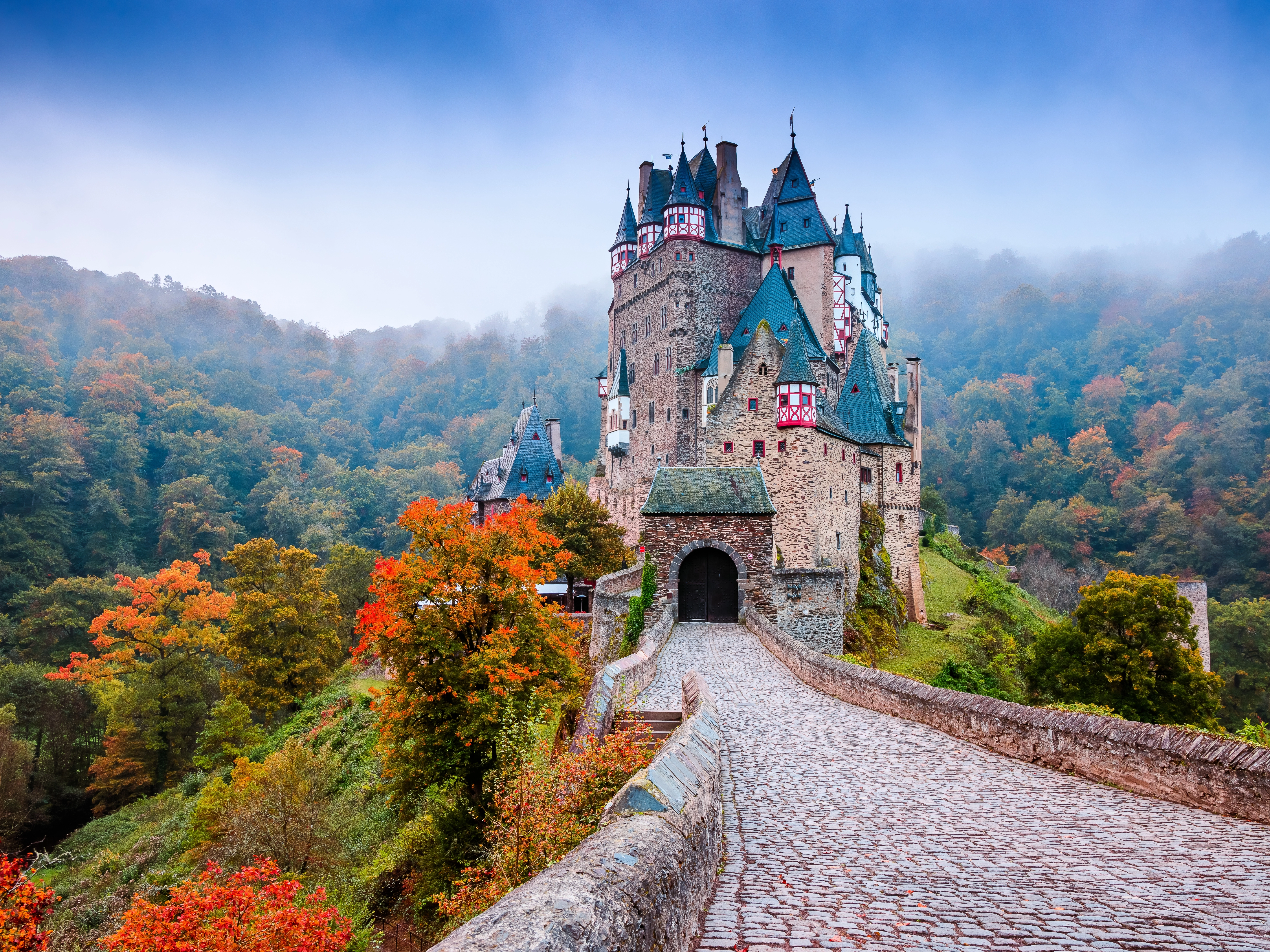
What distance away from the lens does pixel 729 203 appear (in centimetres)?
4147

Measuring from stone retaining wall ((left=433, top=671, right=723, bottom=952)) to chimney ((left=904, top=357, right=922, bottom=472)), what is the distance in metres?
33.8

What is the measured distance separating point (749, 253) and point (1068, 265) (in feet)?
413

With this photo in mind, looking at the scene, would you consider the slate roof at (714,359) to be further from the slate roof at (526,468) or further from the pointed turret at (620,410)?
the slate roof at (526,468)

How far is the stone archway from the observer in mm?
19953

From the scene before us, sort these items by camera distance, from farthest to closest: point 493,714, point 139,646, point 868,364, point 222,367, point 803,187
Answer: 1. point 222,367
2. point 803,187
3. point 868,364
4. point 139,646
5. point 493,714

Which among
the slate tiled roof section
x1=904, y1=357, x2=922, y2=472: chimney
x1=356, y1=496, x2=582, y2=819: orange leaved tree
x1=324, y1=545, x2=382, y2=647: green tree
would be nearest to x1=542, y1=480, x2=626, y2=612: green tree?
the slate tiled roof section

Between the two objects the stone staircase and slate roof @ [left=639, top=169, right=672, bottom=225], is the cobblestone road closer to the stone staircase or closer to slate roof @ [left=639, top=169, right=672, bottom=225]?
the stone staircase

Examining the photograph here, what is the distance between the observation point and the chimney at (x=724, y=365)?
35.2 meters

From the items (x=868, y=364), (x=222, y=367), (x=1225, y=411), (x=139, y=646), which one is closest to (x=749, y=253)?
(x=868, y=364)

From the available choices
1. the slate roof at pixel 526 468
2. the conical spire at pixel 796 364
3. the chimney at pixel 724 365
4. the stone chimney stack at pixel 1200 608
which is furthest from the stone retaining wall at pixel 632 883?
the slate roof at pixel 526 468

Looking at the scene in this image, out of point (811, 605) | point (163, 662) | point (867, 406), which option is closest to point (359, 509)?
point (163, 662)

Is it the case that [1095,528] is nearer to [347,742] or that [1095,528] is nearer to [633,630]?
[633,630]

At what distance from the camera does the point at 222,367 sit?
100m

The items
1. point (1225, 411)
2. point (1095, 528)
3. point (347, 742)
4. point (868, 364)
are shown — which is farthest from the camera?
point (1225, 411)
